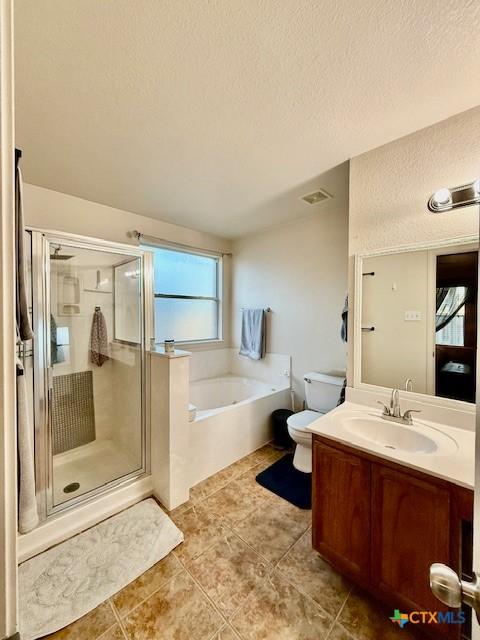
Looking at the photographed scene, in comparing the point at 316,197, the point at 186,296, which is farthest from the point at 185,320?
the point at 316,197

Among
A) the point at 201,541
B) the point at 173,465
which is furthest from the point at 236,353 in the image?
the point at 201,541

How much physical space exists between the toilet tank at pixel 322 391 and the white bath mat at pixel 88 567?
1527mm

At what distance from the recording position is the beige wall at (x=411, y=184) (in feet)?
4.40

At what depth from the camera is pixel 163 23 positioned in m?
0.95

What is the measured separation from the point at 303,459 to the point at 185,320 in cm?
205

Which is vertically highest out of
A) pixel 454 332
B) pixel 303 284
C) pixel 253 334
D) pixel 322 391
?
pixel 303 284

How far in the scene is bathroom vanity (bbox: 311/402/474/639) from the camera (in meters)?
1.00

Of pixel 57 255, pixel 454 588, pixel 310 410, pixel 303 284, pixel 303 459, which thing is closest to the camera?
pixel 454 588

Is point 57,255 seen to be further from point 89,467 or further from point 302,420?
point 302,420

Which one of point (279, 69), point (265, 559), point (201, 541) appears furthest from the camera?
point (201, 541)

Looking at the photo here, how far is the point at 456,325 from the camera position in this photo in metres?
1.37

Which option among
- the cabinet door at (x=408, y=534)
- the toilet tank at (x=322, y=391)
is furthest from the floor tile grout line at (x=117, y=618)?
the toilet tank at (x=322, y=391)

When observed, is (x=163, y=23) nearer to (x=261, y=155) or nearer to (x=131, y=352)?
(x=261, y=155)

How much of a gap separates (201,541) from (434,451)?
1420mm
